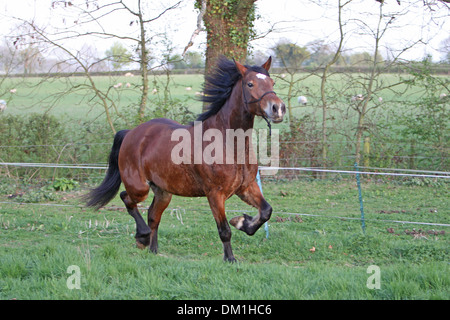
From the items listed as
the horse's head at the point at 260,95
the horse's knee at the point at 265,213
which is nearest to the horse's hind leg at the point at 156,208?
the horse's knee at the point at 265,213

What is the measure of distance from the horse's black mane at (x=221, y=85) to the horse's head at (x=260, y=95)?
0.87 ft

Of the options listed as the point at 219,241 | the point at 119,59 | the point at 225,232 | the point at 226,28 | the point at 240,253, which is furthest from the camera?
the point at 119,59

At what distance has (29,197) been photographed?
938 centimetres

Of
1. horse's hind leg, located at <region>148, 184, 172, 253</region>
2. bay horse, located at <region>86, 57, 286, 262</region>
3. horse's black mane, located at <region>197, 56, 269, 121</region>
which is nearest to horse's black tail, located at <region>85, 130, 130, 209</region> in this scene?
bay horse, located at <region>86, 57, 286, 262</region>

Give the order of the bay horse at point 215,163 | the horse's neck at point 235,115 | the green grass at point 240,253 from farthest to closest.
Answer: the horse's neck at point 235,115 → the bay horse at point 215,163 → the green grass at point 240,253

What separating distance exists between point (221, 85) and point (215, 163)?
0.95m

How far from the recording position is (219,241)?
621 cm

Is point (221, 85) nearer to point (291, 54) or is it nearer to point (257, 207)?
point (257, 207)

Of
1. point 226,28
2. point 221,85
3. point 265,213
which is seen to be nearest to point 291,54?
point 226,28

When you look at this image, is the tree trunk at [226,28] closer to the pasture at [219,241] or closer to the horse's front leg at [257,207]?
the pasture at [219,241]

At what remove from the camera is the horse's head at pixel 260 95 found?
14.1ft

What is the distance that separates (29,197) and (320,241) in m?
6.45

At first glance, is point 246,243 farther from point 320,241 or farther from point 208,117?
point 208,117

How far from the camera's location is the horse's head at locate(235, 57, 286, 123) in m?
4.31
